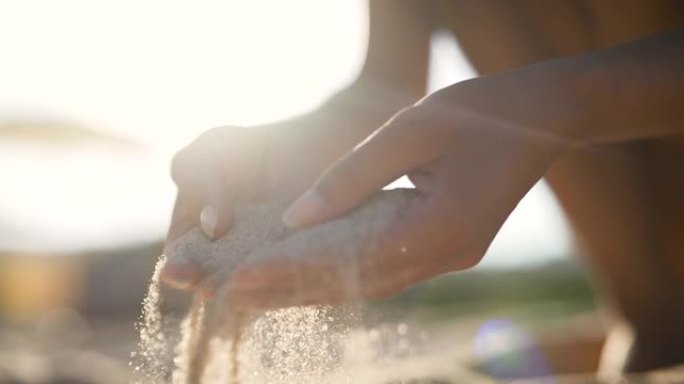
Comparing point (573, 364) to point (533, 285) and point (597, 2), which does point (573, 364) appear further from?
point (533, 285)

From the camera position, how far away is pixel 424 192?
0.79 m

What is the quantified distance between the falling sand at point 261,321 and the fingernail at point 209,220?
0.03 ft

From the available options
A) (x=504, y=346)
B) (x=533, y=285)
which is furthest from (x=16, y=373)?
(x=533, y=285)

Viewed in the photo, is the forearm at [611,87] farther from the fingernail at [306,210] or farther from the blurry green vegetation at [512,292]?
the blurry green vegetation at [512,292]

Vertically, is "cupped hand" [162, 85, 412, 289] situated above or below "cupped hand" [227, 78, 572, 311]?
above

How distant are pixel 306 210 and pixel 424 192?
107mm

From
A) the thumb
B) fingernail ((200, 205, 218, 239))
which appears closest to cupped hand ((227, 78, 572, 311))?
the thumb

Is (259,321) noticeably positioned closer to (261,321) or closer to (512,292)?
(261,321)

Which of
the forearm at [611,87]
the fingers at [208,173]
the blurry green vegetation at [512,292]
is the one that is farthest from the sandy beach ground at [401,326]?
the forearm at [611,87]

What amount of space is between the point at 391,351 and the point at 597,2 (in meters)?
0.65

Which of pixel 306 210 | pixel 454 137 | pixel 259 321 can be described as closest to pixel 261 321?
pixel 259 321

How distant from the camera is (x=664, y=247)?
161 centimetres

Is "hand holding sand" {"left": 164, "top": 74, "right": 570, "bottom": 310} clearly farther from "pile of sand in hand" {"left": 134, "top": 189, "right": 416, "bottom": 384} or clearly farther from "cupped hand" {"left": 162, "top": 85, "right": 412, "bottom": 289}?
"cupped hand" {"left": 162, "top": 85, "right": 412, "bottom": 289}

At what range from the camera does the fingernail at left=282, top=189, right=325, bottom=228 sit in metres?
0.77
